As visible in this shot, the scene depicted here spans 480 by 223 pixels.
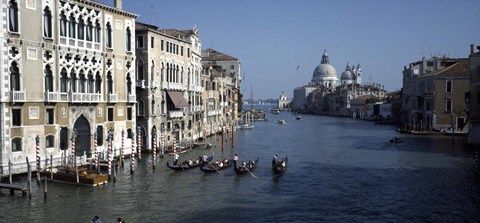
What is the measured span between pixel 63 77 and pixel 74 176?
Answer: 6.01 m

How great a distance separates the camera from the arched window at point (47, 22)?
75.3ft

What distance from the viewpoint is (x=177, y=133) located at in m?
36.6

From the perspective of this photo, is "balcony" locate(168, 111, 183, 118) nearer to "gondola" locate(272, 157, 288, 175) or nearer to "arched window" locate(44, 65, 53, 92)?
"gondola" locate(272, 157, 288, 175)

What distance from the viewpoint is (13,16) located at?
2144cm

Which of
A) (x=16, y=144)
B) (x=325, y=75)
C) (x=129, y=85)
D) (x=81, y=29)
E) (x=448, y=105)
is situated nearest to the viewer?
(x=16, y=144)

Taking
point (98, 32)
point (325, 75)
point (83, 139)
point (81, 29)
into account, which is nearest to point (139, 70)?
point (98, 32)

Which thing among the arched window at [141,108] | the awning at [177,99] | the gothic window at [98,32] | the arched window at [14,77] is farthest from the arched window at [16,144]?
the awning at [177,99]

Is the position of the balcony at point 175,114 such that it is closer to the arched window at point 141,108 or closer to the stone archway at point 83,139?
the arched window at point 141,108

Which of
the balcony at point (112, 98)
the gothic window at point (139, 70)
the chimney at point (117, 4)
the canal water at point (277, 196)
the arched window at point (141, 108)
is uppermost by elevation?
the chimney at point (117, 4)

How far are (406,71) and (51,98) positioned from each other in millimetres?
56303

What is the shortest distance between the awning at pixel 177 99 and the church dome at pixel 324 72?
503 feet

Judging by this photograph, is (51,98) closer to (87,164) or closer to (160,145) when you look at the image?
(87,164)

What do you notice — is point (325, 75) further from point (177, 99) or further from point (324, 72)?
point (177, 99)

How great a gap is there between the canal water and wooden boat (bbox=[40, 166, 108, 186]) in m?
0.34
